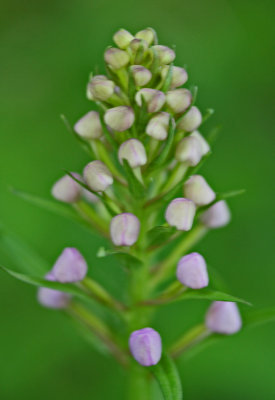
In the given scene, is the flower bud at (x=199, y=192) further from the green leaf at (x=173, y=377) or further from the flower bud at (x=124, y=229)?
the green leaf at (x=173, y=377)

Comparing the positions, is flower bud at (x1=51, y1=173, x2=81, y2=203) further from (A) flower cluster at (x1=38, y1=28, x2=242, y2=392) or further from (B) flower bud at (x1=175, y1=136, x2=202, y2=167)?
(B) flower bud at (x1=175, y1=136, x2=202, y2=167)

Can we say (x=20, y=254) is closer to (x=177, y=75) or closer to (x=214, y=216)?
(x=214, y=216)

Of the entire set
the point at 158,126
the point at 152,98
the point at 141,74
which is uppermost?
the point at 141,74

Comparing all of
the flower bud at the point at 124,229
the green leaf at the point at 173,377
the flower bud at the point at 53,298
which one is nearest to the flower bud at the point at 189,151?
the flower bud at the point at 124,229

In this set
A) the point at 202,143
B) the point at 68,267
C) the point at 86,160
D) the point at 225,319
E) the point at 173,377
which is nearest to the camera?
the point at 173,377

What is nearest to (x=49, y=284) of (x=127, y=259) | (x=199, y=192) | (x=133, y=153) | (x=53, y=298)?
(x=127, y=259)

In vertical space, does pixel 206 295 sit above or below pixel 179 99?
below
